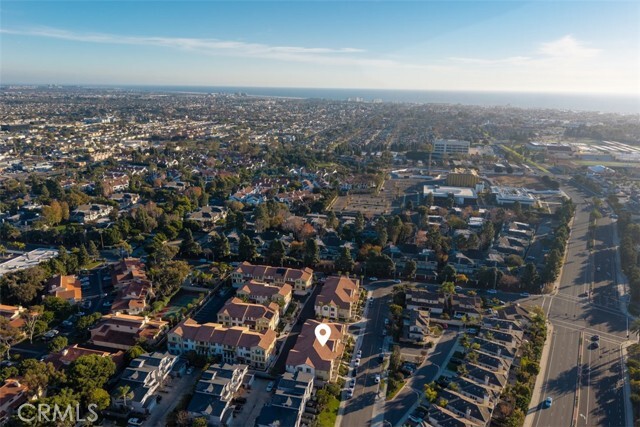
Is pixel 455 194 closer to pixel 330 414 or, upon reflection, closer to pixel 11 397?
pixel 330 414

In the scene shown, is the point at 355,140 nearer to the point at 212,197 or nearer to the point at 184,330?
the point at 212,197

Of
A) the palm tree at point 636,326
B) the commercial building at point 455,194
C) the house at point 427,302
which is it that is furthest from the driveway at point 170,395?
the commercial building at point 455,194

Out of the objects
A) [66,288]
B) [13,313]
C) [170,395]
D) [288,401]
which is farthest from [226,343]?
[13,313]

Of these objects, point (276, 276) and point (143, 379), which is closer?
point (143, 379)

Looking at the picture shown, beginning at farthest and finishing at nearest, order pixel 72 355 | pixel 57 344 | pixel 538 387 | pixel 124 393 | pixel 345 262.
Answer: pixel 345 262 → pixel 57 344 → pixel 72 355 → pixel 538 387 → pixel 124 393

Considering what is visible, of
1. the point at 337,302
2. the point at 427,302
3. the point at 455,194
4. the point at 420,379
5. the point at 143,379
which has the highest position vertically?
the point at 455,194

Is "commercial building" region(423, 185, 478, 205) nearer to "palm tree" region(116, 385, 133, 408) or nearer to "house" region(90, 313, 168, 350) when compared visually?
"house" region(90, 313, 168, 350)

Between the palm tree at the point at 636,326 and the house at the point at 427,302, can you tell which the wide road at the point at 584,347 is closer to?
the palm tree at the point at 636,326
